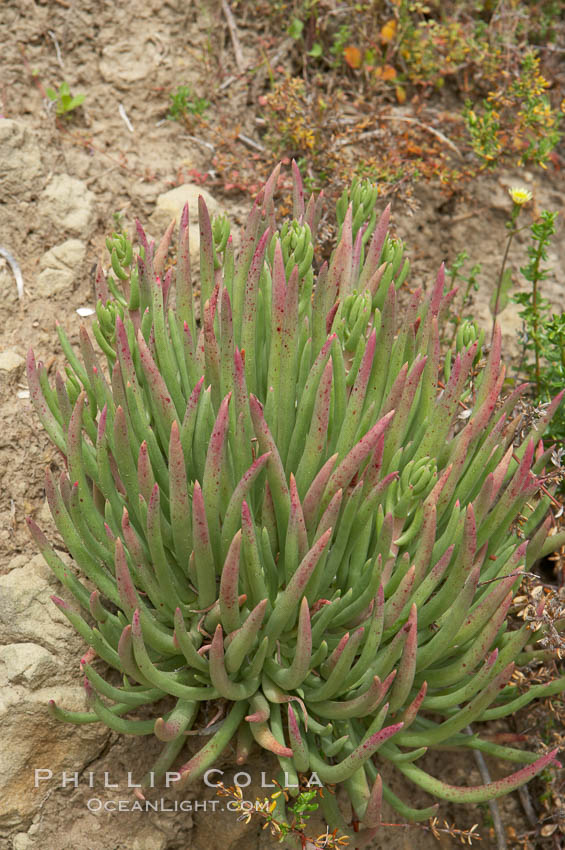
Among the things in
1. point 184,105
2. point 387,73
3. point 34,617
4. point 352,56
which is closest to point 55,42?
point 184,105

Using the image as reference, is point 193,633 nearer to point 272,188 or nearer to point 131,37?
point 272,188

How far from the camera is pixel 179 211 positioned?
12.2ft

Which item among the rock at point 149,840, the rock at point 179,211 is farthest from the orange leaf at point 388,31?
the rock at point 149,840

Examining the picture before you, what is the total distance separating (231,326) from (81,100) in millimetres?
2165

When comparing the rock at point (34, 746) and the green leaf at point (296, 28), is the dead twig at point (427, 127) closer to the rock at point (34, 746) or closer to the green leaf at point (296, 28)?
the green leaf at point (296, 28)

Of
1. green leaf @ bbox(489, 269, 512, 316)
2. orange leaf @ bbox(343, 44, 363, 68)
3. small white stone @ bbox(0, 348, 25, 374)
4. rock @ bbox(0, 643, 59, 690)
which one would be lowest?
rock @ bbox(0, 643, 59, 690)

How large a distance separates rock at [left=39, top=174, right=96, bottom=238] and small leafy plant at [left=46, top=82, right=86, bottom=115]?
1.34 ft

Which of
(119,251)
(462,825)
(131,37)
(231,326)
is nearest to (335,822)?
(462,825)

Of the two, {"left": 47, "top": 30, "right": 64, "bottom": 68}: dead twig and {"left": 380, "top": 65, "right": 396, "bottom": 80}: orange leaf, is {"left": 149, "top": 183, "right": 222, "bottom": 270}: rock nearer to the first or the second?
{"left": 47, "top": 30, "right": 64, "bottom": 68}: dead twig

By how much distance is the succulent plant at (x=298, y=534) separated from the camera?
2164 millimetres

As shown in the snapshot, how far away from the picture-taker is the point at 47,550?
2455 millimetres

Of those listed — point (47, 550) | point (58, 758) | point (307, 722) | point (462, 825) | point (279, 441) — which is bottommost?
point (462, 825)

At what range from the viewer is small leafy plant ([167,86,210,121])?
13.5 ft

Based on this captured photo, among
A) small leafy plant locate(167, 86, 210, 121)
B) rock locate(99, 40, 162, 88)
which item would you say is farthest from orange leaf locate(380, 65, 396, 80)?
rock locate(99, 40, 162, 88)
